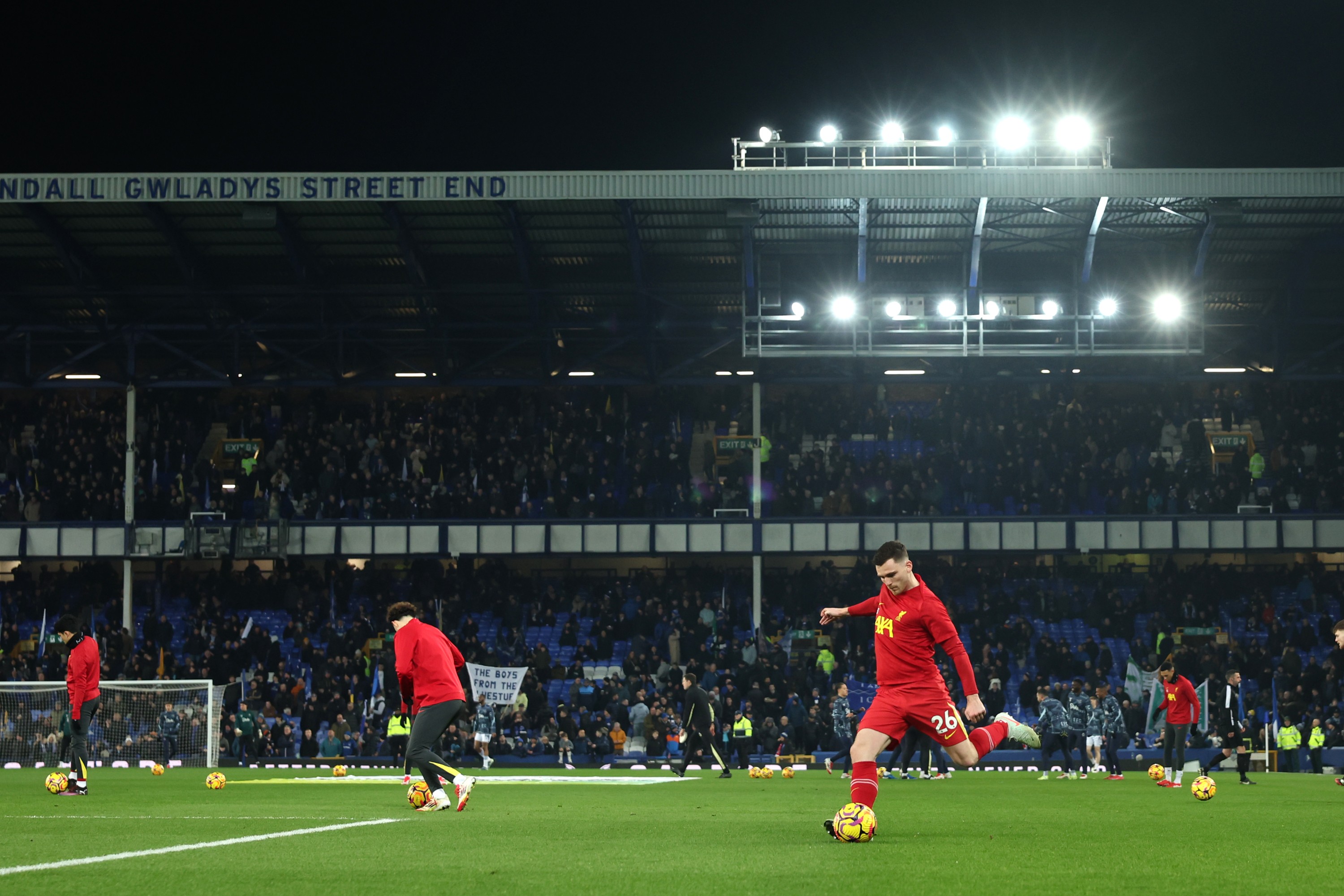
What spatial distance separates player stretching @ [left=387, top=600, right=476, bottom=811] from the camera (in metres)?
12.9

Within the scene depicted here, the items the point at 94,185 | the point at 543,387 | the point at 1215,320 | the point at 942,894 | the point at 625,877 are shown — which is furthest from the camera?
the point at 543,387

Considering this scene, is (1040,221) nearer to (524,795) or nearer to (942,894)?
(524,795)

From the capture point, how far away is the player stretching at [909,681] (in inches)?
399

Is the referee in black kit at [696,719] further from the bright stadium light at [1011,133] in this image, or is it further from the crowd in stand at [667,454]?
the bright stadium light at [1011,133]

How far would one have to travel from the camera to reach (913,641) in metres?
10.5

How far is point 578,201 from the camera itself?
35.8m

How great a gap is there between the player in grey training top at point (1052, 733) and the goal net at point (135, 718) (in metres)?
19.3

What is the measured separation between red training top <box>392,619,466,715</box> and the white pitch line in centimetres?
112

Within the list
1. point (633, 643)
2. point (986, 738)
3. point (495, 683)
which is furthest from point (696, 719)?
point (986, 738)

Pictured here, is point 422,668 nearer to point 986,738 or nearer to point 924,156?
point 986,738

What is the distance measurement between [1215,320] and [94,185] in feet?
102

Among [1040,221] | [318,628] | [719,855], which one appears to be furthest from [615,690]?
[719,855]

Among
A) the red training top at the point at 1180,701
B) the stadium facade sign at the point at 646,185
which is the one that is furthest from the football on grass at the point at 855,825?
the stadium facade sign at the point at 646,185

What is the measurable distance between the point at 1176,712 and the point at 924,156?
18.2 metres
